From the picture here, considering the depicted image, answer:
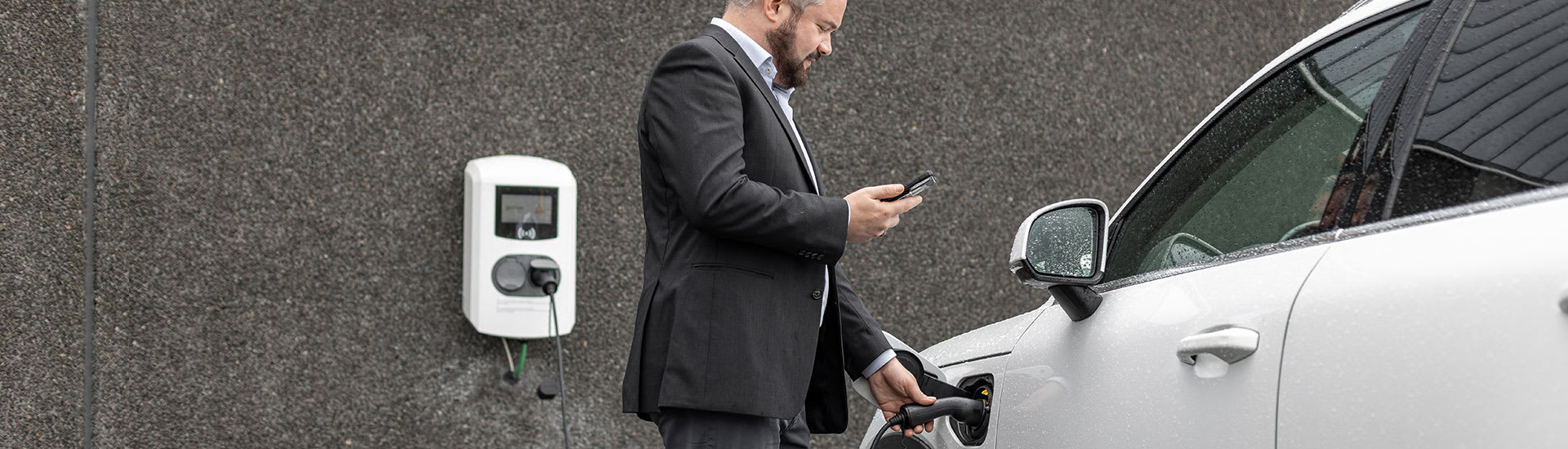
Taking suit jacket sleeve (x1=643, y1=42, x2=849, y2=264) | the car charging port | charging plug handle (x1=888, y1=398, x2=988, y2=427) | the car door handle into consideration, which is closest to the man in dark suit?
suit jacket sleeve (x1=643, y1=42, x2=849, y2=264)

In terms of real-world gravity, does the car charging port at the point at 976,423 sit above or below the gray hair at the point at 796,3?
below

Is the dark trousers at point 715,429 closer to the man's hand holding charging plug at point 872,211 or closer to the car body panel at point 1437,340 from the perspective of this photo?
the man's hand holding charging plug at point 872,211

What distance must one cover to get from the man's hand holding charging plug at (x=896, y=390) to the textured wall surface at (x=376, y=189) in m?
2.17

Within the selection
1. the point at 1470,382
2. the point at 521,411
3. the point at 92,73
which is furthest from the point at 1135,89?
the point at 1470,382

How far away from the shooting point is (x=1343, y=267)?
1.42 m

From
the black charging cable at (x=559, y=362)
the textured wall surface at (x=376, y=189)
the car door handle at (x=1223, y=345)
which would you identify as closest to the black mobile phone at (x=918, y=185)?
the car door handle at (x=1223, y=345)

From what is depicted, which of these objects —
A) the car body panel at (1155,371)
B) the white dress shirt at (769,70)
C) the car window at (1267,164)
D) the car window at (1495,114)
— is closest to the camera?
the car window at (1495,114)

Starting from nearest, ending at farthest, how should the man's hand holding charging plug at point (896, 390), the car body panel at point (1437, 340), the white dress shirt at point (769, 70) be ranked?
the car body panel at point (1437, 340) < the white dress shirt at point (769, 70) < the man's hand holding charging plug at point (896, 390)

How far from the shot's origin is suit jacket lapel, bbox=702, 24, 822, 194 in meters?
2.13

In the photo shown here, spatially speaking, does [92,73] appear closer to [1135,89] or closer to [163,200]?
[163,200]

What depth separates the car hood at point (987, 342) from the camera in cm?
224

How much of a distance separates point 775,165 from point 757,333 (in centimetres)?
27

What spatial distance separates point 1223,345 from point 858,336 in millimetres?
927

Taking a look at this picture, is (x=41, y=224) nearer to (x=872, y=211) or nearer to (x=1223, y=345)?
(x=872, y=211)
